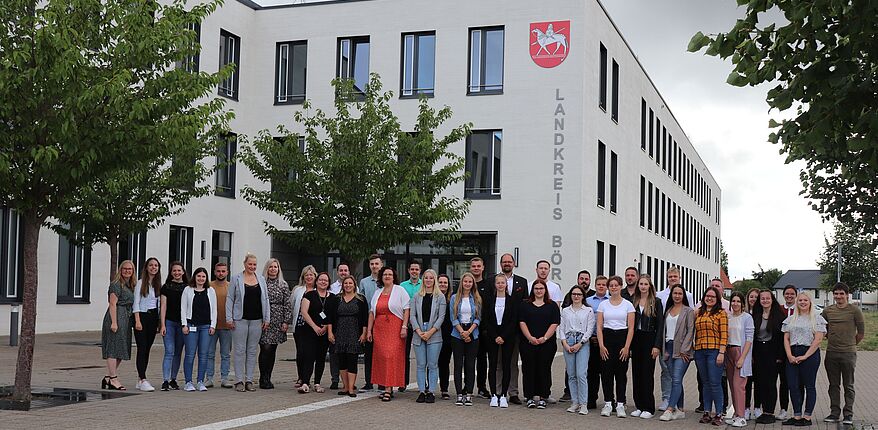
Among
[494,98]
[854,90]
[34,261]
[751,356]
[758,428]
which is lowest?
[758,428]

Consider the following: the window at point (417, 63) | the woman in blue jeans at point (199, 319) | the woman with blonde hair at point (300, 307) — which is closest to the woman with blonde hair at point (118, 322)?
the woman in blue jeans at point (199, 319)

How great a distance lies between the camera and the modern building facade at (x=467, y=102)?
28203mm

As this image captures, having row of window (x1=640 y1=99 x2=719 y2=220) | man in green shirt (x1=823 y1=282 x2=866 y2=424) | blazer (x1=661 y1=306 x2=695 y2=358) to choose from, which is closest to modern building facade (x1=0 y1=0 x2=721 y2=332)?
row of window (x1=640 y1=99 x2=719 y2=220)

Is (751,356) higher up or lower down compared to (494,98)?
lower down

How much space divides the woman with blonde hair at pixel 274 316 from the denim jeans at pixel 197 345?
0.76 m

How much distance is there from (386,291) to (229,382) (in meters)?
2.74

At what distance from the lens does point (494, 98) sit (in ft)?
94.4

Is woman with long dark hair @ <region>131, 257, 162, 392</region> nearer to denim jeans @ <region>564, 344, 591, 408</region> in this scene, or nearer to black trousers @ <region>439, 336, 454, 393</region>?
black trousers @ <region>439, 336, 454, 393</region>

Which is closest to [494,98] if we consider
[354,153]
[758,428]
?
[354,153]

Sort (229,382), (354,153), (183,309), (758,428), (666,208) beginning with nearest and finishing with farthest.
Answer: (758,428), (183,309), (229,382), (354,153), (666,208)

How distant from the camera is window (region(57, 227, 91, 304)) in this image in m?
24.4

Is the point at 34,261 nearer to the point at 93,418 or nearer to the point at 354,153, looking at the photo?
the point at 93,418

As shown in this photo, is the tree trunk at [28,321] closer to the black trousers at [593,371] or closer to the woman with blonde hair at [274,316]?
the woman with blonde hair at [274,316]

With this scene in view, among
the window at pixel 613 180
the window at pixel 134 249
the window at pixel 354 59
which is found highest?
the window at pixel 354 59
